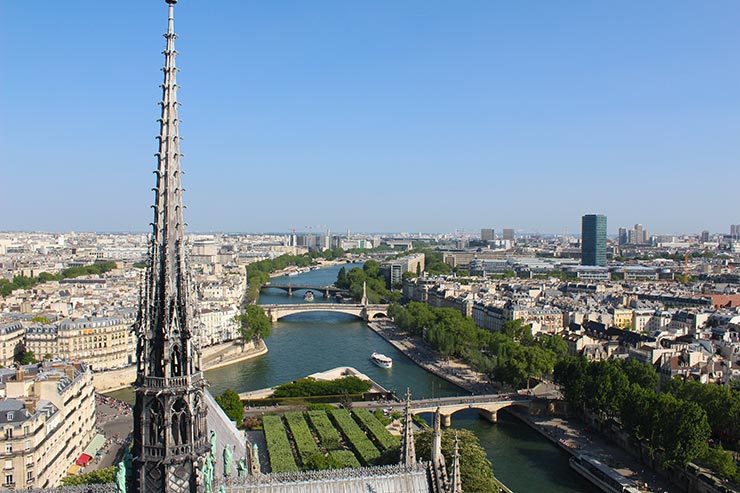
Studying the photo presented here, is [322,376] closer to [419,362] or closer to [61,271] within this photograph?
[419,362]

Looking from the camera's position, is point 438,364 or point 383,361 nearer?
point 383,361

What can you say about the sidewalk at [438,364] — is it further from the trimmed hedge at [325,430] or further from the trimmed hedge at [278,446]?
the trimmed hedge at [278,446]

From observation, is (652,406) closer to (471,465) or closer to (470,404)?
(470,404)

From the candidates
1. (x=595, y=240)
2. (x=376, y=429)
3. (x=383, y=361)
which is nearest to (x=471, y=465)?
(x=376, y=429)

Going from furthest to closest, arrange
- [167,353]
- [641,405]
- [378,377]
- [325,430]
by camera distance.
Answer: [378,377] → [325,430] → [641,405] → [167,353]

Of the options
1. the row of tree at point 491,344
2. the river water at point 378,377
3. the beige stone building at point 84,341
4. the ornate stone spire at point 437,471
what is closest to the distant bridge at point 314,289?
the river water at point 378,377

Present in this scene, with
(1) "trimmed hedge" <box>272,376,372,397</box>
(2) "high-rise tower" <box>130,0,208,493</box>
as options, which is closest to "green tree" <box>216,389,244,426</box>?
(1) "trimmed hedge" <box>272,376,372,397</box>

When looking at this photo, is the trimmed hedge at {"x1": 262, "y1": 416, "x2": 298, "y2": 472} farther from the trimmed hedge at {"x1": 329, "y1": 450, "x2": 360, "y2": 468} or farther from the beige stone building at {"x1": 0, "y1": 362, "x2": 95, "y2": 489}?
the beige stone building at {"x1": 0, "y1": 362, "x2": 95, "y2": 489}
